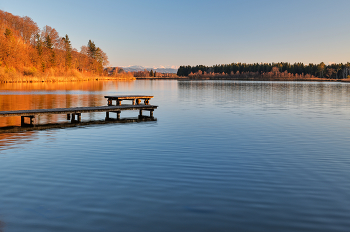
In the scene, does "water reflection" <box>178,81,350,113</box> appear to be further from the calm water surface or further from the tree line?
the tree line

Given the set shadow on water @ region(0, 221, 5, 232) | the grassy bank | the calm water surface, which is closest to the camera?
shadow on water @ region(0, 221, 5, 232)

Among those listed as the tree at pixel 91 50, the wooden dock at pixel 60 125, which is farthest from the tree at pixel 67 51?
the wooden dock at pixel 60 125

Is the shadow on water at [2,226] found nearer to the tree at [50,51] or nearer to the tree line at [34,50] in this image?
the tree line at [34,50]

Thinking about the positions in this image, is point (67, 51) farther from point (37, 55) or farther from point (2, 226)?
point (2, 226)

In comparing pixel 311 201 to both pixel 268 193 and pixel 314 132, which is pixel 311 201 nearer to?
pixel 268 193

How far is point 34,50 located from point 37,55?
9.40ft

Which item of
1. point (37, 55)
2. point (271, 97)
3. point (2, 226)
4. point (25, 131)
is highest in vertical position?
point (37, 55)

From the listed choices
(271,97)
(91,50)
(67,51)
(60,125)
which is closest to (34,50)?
(67,51)

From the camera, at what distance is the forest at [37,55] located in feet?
247

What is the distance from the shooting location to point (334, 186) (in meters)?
7.64

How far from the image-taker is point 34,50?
9869 cm

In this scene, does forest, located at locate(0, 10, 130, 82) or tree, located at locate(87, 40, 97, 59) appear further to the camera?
tree, located at locate(87, 40, 97, 59)

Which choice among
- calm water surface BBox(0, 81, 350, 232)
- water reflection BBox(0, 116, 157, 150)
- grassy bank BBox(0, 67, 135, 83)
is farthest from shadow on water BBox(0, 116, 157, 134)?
grassy bank BBox(0, 67, 135, 83)

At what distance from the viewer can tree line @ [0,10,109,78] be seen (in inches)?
3034
